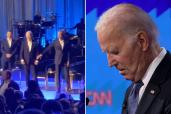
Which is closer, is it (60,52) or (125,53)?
→ (125,53)

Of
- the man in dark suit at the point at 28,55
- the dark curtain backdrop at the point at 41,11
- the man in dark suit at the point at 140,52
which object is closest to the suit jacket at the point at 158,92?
the man in dark suit at the point at 140,52

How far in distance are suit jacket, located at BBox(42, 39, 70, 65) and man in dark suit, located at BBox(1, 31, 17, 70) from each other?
0.25m

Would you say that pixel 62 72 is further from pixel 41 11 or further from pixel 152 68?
pixel 152 68

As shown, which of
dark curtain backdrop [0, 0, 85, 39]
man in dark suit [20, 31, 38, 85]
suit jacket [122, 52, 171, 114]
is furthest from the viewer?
man in dark suit [20, 31, 38, 85]

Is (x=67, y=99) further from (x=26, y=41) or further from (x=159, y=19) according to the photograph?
(x=159, y=19)

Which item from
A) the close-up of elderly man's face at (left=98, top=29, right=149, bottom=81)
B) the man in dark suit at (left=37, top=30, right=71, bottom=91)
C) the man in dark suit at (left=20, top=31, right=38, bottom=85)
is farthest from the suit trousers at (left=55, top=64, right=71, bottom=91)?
the close-up of elderly man's face at (left=98, top=29, right=149, bottom=81)

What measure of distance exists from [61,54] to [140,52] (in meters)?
1.48

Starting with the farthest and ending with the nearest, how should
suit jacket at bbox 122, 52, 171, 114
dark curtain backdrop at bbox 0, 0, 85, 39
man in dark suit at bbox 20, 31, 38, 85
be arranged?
man in dark suit at bbox 20, 31, 38, 85, dark curtain backdrop at bbox 0, 0, 85, 39, suit jacket at bbox 122, 52, 171, 114

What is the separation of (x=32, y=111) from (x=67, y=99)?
27cm

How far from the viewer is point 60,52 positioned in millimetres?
2348

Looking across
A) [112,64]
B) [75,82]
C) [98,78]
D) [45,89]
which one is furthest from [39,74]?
[112,64]

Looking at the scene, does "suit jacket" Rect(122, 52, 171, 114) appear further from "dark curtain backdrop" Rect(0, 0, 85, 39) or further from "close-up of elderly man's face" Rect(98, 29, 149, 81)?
"dark curtain backdrop" Rect(0, 0, 85, 39)

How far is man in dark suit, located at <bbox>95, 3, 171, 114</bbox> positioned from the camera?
2.84ft

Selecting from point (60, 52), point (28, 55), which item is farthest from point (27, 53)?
point (60, 52)
